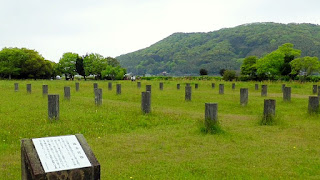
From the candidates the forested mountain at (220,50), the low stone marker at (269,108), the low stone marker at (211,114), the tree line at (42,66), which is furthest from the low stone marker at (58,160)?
the forested mountain at (220,50)

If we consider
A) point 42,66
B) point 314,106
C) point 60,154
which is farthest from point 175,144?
point 42,66

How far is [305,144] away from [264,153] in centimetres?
162

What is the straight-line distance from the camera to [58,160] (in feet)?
12.1

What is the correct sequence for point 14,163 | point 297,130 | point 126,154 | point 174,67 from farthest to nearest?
point 174,67, point 297,130, point 126,154, point 14,163

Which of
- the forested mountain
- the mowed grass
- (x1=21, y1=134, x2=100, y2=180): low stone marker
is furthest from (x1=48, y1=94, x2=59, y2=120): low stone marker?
the forested mountain

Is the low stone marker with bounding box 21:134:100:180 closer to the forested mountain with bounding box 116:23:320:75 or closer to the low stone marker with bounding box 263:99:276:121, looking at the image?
the low stone marker with bounding box 263:99:276:121

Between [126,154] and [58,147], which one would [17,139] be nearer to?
[126,154]

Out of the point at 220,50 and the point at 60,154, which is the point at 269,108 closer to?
the point at 60,154

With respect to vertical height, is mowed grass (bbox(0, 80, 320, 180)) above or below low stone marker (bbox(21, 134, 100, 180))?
below

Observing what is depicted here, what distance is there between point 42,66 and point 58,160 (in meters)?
63.8

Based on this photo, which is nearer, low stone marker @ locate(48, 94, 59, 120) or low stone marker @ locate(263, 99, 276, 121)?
low stone marker @ locate(48, 94, 59, 120)

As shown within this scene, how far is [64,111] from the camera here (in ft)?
41.5

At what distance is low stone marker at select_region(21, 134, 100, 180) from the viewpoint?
3523 mm

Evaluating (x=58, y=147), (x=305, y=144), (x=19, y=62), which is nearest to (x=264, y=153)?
(x=305, y=144)
